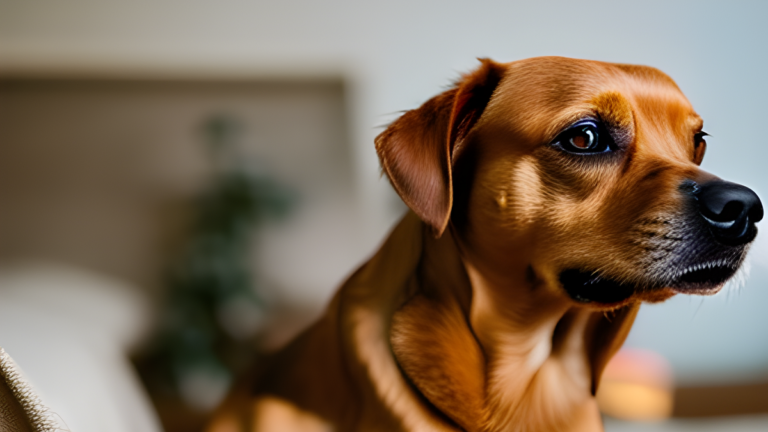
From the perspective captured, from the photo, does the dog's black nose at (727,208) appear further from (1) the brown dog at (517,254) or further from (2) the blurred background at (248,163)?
(2) the blurred background at (248,163)

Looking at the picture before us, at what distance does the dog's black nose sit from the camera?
703mm

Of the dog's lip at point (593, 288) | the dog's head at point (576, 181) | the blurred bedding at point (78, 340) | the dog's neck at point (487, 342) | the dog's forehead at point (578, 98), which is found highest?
the dog's forehead at point (578, 98)

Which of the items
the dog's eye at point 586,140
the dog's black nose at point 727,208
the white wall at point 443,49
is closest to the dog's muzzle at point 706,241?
the dog's black nose at point 727,208

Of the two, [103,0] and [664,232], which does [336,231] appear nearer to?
[664,232]

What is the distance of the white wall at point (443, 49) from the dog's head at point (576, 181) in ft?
0.48

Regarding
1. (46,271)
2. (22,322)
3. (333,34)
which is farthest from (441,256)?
(46,271)

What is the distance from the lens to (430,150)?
0.81 metres

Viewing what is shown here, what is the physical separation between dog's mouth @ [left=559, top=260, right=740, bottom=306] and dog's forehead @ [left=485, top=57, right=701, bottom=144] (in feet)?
0.72

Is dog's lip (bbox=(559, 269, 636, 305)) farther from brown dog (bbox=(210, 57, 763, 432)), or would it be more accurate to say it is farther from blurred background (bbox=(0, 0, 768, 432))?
blurred background (bbox=(0, 0, 768, 432))

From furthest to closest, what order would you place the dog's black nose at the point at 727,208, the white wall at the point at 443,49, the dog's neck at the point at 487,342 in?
the white wall at the point at 443,49 → the dog's neck at the point at 487,342 → the dog's black nose at the point at 727,208

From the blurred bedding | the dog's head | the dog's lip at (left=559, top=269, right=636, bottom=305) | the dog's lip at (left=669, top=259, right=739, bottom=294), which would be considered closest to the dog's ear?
the dog's head

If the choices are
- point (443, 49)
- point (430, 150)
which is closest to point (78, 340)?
point (430, 150)

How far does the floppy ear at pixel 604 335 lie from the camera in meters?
0.93

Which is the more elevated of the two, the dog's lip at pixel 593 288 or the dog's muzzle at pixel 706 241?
the dog's muzzle at pixel 706 241
